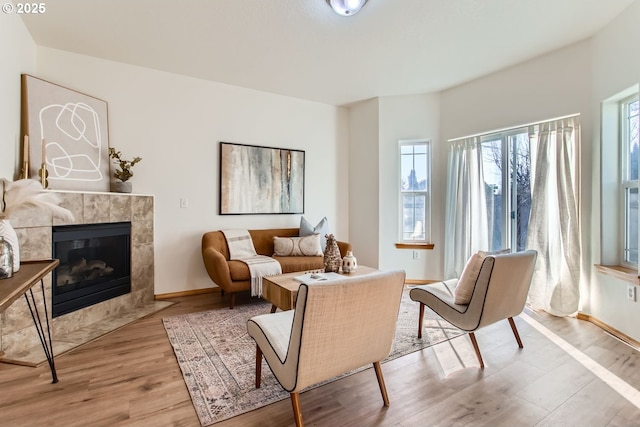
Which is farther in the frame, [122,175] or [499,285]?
[122,175]

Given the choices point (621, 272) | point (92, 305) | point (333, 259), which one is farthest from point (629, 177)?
point (92, 305)

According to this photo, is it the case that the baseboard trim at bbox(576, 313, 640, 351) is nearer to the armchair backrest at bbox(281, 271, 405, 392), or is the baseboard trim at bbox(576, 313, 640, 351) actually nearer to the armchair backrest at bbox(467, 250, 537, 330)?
the armchair backrest at bbox(467, 250, 537, 330)

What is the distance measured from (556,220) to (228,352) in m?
3.32

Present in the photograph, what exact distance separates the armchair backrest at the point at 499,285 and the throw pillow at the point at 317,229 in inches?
95.7

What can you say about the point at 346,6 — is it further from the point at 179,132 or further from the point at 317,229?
the point at 317,229

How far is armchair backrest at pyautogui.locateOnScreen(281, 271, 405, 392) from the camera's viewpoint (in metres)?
1.42

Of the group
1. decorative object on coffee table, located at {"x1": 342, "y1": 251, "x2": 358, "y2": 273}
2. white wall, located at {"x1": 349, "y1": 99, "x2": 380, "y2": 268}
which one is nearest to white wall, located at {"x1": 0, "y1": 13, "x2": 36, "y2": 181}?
decorative object on coffee table, located at {"x1": 342, "y1": 251, "x2": 358, "y2": 273}

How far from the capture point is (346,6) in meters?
2.36

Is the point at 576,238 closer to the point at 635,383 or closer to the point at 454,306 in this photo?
the point at 635,383

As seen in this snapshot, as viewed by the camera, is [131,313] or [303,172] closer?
[131,313]

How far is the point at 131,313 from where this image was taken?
10.7 ft

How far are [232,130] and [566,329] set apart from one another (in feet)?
13.9

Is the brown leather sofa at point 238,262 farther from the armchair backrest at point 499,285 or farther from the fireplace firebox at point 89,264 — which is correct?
the armchair backrest at point 499,285

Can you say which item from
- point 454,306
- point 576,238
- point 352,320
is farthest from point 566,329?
point 352,320
